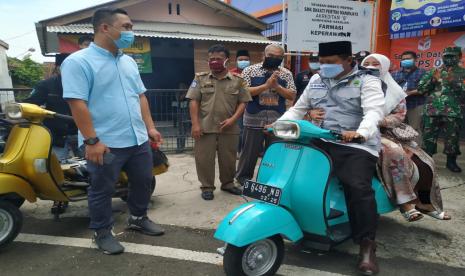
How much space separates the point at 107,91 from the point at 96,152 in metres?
0.51

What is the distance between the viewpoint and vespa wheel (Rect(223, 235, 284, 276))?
246 cm

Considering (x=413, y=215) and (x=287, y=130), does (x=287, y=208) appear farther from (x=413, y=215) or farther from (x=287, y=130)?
(x=413, y=215)

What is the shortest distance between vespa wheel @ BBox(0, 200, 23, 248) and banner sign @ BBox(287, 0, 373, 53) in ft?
15.9

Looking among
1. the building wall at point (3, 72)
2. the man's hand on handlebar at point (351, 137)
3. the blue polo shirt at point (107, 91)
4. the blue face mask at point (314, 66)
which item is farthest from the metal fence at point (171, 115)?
the building wall at point (3, 72)

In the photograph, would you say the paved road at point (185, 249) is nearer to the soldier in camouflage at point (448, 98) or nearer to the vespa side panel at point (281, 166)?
the vespa side panel at point (281, 166)

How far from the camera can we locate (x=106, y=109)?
300 centimetres

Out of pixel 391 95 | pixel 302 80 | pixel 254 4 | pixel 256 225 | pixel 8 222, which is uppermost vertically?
pixel 254 4

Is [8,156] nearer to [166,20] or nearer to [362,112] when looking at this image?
[362,112]

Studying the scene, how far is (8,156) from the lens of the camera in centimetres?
331

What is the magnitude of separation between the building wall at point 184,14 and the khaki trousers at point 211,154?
854 centimetres

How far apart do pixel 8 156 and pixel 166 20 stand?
10.1 meters

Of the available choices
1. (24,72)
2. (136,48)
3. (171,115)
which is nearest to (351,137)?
(171,115)

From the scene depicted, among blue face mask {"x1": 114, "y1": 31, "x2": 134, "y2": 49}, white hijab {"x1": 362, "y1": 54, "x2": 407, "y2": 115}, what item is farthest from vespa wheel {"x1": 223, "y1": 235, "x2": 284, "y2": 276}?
blue face mask {"x1": 114, "y1": 31, "x2": 134, "y2": 49}

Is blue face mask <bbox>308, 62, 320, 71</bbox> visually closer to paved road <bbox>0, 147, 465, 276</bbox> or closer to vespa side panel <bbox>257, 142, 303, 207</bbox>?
paved road <bbox>0, 147, 465, 276</bbox>
